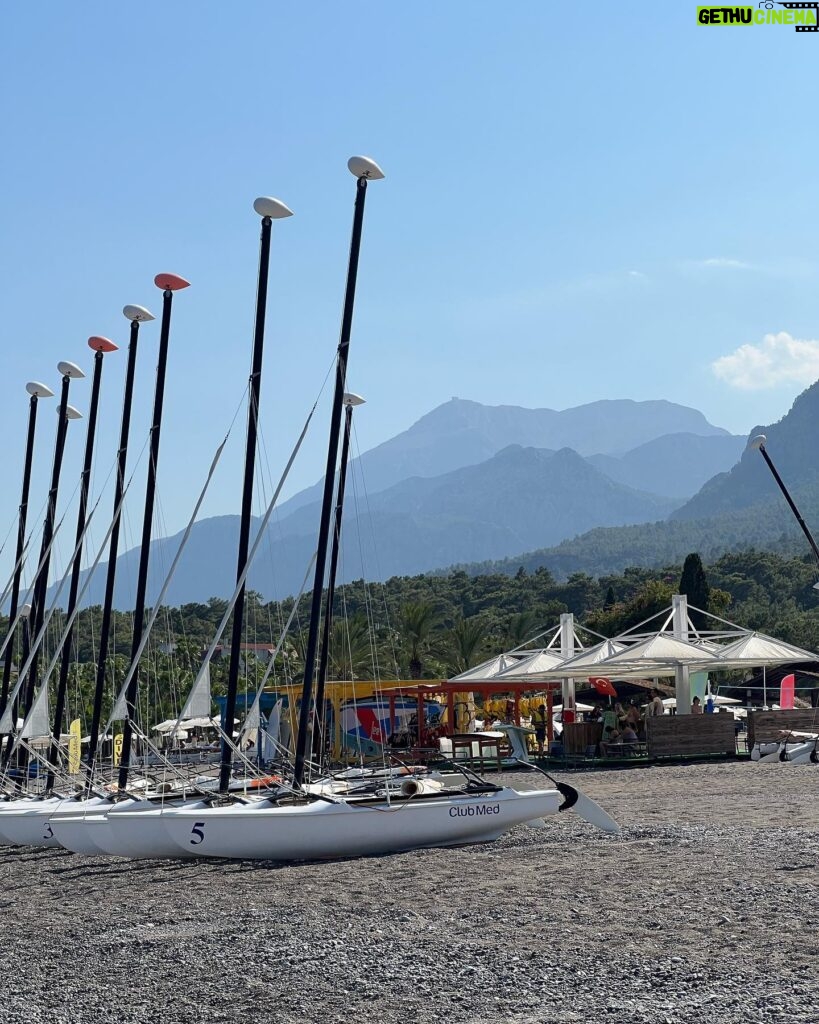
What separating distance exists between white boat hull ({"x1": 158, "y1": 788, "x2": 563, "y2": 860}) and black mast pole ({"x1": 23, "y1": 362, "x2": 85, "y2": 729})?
1124 cm

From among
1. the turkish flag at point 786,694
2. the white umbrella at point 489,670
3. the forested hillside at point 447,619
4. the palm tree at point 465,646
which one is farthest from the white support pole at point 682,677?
the palm tree at point 465,646

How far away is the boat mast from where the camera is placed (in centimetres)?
2897

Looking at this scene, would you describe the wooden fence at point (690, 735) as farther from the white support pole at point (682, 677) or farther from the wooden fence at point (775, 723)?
the white support pole at point (682, 677)

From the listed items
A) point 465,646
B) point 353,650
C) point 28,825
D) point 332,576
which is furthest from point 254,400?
point 465,646

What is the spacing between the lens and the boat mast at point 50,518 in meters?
29.0

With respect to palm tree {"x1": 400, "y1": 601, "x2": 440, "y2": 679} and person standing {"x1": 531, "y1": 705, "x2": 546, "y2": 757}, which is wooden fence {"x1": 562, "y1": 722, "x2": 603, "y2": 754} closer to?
person standing {"x1": 531, "y1": 705, "x2": 546, "y2": 757}

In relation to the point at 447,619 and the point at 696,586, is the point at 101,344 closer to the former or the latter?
the point at 696,586

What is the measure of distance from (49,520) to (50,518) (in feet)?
0.17

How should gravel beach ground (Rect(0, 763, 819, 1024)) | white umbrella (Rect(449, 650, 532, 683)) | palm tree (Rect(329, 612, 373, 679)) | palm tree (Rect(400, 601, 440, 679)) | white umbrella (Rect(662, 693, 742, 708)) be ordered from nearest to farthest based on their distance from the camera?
gravel beach ground (Rect(0, 763, 819, 1024)), white umbrella (Rect(449, 650, 532, 683)), white umbrella (Rect(662, 693, 742, 708)), palm tree (Rect(329, 612, 373, 679)), palm tree (Rect(400, 601, 440, 679))

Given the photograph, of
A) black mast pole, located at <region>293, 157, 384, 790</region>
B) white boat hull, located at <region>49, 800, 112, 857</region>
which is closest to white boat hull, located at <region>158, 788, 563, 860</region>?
white boat hull, located at <region>49, 800, 112, 857</region>

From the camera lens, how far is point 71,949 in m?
13.1

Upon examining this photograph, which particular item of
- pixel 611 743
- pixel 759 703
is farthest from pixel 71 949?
pixel 759 703

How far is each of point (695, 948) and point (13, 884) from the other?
11.0 meters

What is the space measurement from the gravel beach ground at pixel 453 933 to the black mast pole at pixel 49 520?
417 inches
